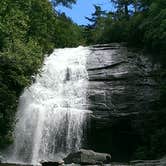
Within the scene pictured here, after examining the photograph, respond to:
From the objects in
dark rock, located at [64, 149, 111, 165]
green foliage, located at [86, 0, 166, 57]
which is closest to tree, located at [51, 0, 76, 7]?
green foliage, located at [86, 0, 166, 57]

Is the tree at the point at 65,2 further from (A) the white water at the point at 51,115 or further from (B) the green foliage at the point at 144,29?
(A) the white water at the point at 51,115

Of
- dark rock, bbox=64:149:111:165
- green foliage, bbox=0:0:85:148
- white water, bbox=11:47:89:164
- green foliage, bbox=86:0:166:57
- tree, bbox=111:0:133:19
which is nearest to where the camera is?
dark rock, bbox=64:149:111:165

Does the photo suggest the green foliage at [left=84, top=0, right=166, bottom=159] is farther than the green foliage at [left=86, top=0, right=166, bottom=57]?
No

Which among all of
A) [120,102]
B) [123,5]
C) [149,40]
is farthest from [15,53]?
[123,5]

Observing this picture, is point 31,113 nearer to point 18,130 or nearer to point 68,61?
point 18,130

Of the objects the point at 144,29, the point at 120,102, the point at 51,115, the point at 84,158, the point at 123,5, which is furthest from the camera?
the point at 123,5

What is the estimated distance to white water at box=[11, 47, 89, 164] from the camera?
89.8ft

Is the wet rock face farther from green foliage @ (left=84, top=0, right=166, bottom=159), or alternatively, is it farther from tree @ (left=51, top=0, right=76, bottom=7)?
tree @ (left=51, top=0, right=76, bottom=7)

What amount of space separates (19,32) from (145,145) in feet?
33.8

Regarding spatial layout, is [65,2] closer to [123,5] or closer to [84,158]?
[123,5]

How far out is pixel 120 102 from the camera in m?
28.2

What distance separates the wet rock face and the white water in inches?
30.8

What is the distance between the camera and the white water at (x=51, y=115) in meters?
27.4

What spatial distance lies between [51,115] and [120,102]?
3.77m
